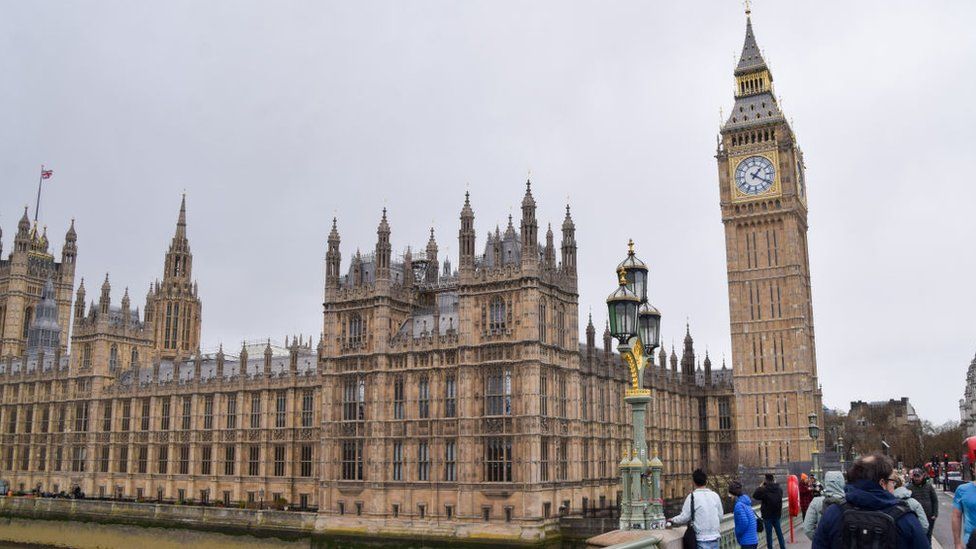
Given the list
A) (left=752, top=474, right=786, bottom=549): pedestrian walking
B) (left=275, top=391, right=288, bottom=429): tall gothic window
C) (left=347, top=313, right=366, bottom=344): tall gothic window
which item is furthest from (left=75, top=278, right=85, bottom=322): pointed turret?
(left=752, top=474, right=786, bottom=549): pedestrian walking

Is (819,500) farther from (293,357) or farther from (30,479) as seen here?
(30,479)

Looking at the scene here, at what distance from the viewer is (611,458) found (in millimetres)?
65938

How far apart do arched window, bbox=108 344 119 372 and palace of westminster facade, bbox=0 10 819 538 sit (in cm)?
16

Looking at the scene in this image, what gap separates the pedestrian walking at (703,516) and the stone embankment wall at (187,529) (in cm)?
4063

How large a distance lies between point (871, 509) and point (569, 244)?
54.0 meters

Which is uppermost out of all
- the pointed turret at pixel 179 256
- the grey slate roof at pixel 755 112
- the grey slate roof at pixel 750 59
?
the grey slate roof at pixel 750 59

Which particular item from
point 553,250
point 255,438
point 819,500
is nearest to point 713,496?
point 819,500

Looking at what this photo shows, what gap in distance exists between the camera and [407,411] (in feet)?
196

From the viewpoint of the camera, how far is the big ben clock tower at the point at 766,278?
88.8 m

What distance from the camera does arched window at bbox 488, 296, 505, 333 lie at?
56906mm

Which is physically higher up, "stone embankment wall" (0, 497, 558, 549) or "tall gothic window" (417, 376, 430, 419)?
"tall gothic window" (417, 376, 430, 419)

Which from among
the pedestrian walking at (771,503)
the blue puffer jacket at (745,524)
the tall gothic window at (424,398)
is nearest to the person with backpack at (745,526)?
the blue puffer jacket at (745,524)

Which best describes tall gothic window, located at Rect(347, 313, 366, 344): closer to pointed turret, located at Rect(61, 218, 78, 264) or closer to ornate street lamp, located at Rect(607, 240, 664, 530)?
ornate street lamp, located at Rect(607, 240, 664, 530)

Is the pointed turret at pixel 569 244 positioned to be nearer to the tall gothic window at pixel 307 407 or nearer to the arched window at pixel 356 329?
the arched window at pixel 356 329
